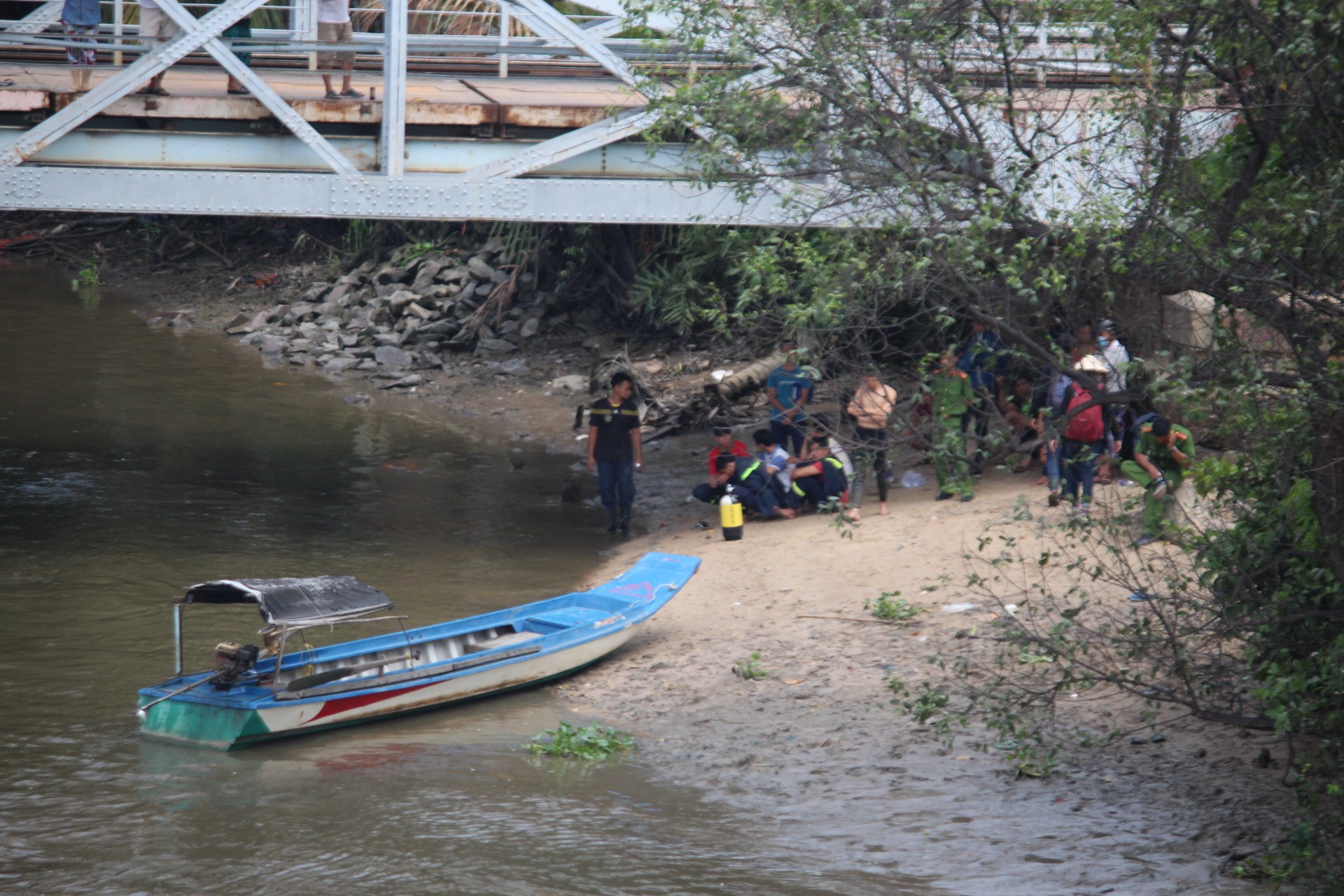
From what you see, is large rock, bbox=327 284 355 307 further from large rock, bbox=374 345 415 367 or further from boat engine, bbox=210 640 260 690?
boat engine, bbox=210 640 260 690

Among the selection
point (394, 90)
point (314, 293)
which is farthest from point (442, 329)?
point (394, 90)

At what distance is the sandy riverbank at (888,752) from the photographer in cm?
689

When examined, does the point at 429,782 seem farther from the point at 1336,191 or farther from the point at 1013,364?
the point at 1013,364

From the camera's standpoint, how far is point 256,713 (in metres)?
8.23

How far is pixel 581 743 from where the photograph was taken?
842 centimetres

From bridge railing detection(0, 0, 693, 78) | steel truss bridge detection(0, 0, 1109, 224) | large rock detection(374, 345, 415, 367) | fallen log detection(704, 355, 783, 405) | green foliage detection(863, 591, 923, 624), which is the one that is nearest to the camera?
green foliage detection(863, 591, 923, 624)

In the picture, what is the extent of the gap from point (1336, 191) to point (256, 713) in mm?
6900

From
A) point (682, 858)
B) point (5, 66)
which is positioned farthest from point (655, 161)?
point (682, 858)

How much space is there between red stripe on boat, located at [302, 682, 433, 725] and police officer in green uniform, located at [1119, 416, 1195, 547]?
5.47 metres

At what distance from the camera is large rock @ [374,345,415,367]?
20531mm

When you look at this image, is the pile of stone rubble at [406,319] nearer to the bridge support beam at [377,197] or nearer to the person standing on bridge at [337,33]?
the person standing on bridge at [337,33]

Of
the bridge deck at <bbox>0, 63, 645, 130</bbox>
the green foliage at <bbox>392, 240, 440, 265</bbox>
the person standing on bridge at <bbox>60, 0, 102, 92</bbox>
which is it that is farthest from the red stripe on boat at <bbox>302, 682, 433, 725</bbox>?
the green foliage at <bbox>392, 240, 440, 265</bbox>

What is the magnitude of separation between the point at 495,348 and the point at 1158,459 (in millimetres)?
12747

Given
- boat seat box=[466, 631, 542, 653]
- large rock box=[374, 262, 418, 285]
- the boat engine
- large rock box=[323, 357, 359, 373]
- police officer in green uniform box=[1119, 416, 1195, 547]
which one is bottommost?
boat seat box=[466, 631, 542, 653]
